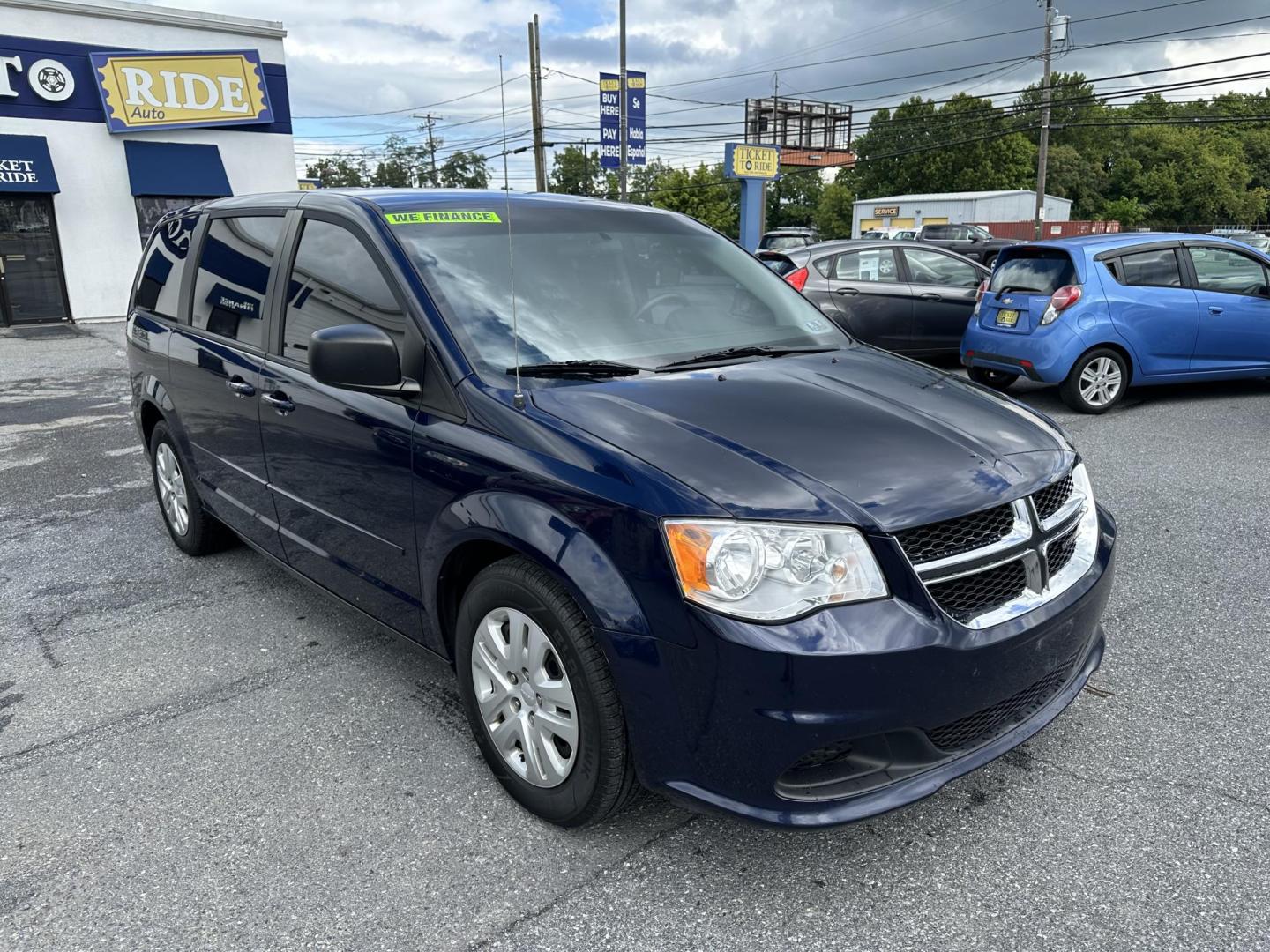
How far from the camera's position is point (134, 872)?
7.91 feet

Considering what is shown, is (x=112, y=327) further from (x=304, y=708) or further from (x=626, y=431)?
(x=626, y=431)

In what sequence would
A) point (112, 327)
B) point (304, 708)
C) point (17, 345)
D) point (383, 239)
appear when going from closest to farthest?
point (383, 239) → point (304, 708) → point (17, 345) → point (112, 327)

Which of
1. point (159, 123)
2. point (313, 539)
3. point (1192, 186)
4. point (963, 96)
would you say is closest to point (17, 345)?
point (159, 123)

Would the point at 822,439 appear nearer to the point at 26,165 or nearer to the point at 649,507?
the point at 649,507

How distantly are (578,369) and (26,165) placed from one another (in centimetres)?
1932

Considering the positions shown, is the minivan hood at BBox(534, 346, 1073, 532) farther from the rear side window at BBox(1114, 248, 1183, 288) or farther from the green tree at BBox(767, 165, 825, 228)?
the green tree at BBox(767, 165, 825, 228)

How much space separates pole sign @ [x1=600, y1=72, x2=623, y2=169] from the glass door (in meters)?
12.1

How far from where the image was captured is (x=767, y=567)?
2.06 m

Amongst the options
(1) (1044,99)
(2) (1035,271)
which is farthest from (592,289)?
(1) (1044,99)

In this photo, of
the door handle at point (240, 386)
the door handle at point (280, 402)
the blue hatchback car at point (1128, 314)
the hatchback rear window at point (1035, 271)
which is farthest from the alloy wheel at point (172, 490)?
the hatchback rear window at point (1035, 271)

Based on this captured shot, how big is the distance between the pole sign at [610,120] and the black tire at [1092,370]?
16.4 m

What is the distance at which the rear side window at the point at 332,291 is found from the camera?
2975 mm

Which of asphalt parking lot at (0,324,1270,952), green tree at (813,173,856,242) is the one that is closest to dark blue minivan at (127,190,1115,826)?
asphalt parking lot at (0,324,1270,952)

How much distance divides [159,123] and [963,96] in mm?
72938
